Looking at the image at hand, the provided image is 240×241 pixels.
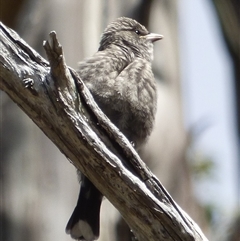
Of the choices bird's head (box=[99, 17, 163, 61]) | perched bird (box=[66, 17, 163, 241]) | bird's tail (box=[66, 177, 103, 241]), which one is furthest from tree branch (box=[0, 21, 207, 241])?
bird's head (box=[99, 17, 163, 61])

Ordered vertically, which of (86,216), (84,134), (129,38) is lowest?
(86,216)

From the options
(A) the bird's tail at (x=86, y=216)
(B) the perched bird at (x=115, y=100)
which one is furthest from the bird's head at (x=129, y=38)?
(A) the bird's tail at (x=86, y=216)

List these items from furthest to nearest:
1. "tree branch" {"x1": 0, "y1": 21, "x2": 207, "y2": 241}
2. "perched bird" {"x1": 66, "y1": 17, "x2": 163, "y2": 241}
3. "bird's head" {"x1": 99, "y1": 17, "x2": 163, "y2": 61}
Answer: "bird's head" {"x1": 99, "y1": 17, "x2": 163, "y2": 61}
"perched bird" {"x1": 66, "y1": 17, "x2": 163, "y2": 241}
"tree branch" {"x1": 0, "y1": 21, "x2": 207, "y2": 241}

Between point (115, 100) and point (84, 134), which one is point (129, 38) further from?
point (84, 134)

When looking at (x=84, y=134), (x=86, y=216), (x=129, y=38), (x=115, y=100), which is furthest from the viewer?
(x=129, y=38)

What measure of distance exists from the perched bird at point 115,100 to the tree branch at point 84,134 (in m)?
0.64

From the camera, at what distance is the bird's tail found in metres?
4.27

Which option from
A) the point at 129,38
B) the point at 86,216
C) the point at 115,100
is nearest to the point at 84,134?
the point at 115,100

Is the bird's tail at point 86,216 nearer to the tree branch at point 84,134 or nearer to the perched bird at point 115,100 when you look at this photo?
the perched bird at point 115,100

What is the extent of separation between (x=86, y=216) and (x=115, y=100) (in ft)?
2.51

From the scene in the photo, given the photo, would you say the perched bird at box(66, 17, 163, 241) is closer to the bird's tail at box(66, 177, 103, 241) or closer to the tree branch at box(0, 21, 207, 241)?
the bird's tail at box(66, 177, 103, 241)

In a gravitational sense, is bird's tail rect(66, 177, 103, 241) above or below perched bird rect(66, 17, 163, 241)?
below

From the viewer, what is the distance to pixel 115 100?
13.7ft

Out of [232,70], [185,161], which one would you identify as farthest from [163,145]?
[232,70]
